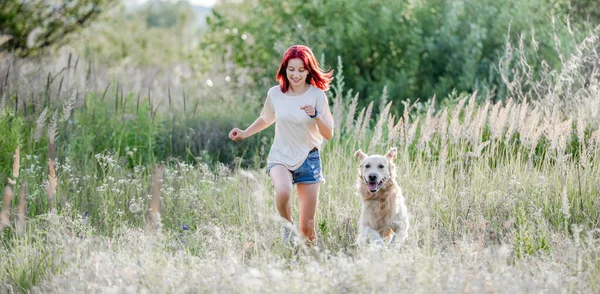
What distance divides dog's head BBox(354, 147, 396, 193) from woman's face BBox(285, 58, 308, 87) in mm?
760

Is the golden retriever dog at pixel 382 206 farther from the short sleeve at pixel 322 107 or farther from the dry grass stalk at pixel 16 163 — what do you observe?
the dry grass stalk at pixel 16 163

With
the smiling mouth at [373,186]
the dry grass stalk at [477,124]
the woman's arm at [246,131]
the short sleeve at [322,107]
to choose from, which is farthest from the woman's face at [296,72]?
the dry grass stalk at [477,124]

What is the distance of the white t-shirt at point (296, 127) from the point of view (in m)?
5.74

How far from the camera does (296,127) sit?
5.76 meters

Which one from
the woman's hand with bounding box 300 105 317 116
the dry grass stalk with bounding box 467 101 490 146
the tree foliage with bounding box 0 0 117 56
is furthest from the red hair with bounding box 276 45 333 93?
the tree foliage with bounding box 0 0 117 56

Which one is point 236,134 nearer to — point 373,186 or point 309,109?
point 309,109

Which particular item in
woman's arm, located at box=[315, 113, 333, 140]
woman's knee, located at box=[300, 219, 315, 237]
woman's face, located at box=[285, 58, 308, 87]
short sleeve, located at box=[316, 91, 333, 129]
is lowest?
woman's knee, located at box=[300, 219, 315, 237]

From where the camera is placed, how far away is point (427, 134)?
6.51 m

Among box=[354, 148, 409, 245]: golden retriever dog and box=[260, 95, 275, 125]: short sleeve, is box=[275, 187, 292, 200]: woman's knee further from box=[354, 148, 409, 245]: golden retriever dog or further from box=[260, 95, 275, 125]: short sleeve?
box=[260, 95, 275, 125]: short sleeve

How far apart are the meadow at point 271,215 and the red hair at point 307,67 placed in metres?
0.78

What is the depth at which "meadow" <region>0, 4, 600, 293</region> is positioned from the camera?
4535 millimetres

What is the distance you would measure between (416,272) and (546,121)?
2.44 m

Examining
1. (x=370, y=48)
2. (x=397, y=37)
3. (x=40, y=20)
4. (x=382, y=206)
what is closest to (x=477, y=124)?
(x=382, y=206)

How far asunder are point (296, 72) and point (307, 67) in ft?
0.32
